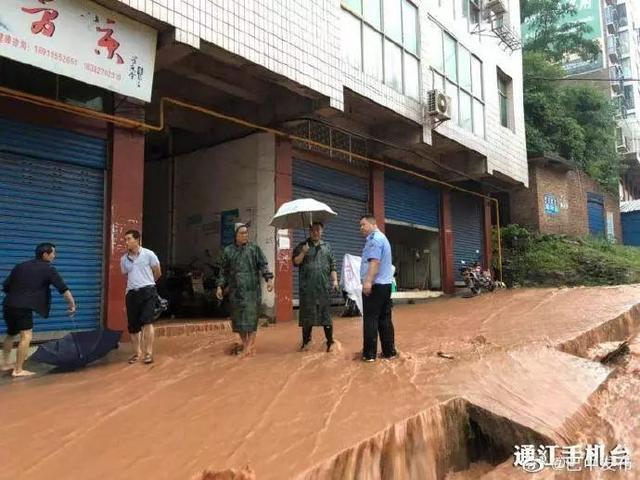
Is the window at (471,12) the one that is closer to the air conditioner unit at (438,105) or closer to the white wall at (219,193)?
the air conditioner unit at (438,105)

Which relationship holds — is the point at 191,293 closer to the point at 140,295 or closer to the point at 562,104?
the point at 140,295

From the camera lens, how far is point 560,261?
1759 cm

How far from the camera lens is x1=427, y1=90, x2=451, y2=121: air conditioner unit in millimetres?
11914

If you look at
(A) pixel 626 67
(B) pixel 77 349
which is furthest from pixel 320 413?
(A) pixel 626 67

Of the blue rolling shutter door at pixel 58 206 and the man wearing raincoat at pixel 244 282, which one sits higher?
the blue rolling shutter door at pixel 58 206

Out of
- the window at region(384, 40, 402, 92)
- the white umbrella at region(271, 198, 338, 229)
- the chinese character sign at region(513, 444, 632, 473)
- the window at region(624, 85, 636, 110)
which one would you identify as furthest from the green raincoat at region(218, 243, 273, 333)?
the window at region(624, 85, 636, 110)

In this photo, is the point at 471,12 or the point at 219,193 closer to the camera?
the point at 219,193

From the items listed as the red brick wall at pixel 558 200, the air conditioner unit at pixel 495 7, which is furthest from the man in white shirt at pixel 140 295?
the red brick wall at pixel 558 200

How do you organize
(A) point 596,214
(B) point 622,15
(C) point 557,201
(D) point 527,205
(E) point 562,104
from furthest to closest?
(B) point 622,15, (E) point 562,104, (A) point 596,214, (C) point 557,201, (D) point 527,205

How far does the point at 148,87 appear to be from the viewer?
284 inches

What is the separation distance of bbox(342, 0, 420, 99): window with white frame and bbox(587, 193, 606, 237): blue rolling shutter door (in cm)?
1423

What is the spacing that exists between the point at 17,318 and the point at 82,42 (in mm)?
3279

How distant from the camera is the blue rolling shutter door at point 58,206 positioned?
695cm

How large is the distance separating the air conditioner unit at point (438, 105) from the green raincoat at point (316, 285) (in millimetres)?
6618
